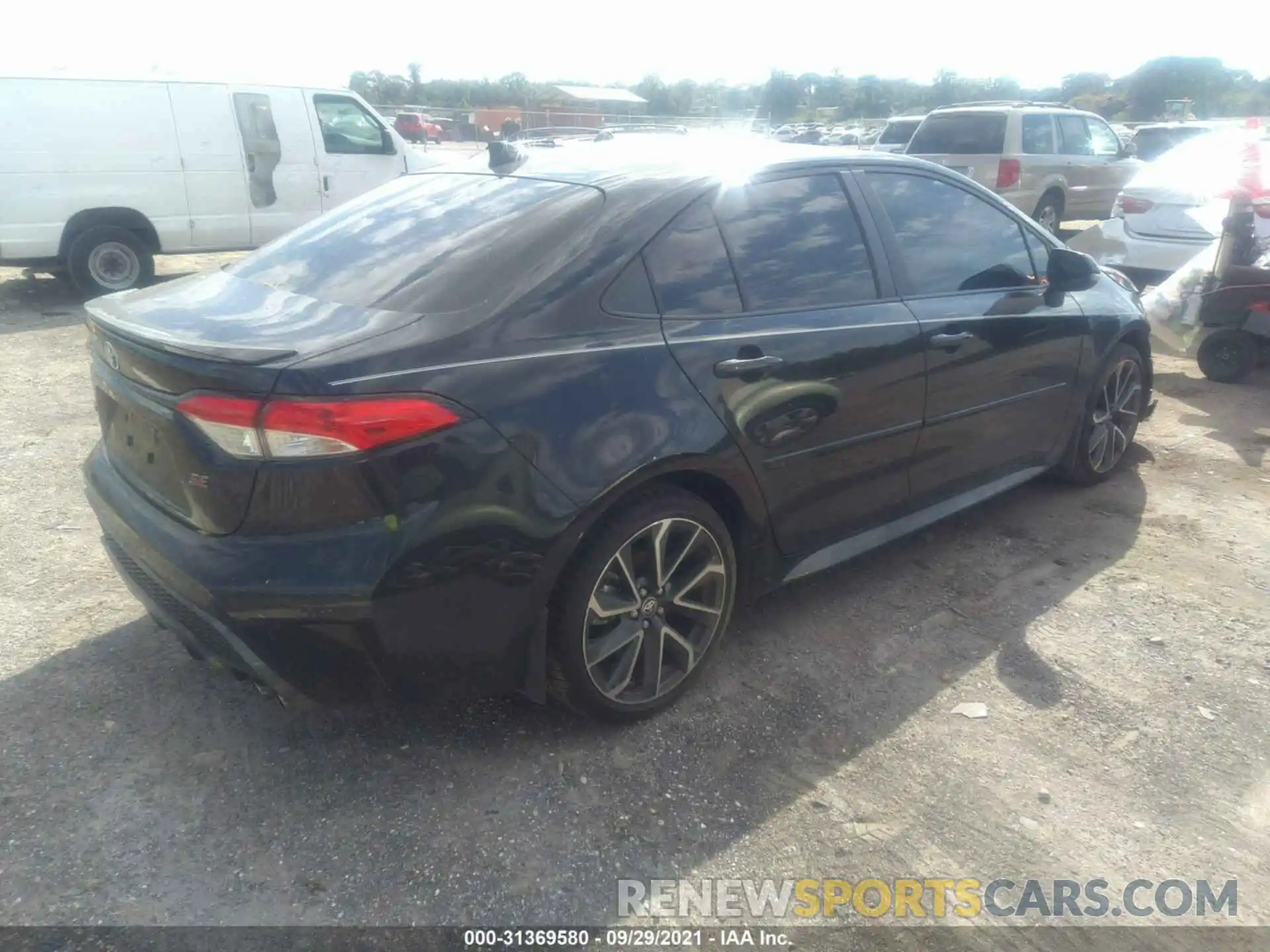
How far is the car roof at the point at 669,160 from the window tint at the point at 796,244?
0.09 metres

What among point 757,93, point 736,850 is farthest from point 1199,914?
point 757,93

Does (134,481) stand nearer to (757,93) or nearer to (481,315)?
(481,315)

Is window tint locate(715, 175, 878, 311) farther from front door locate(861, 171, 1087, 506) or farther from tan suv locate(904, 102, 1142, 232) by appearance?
tan suv locate(904, 102, 1142, 232)

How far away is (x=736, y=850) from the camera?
101 inches

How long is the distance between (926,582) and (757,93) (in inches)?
2057

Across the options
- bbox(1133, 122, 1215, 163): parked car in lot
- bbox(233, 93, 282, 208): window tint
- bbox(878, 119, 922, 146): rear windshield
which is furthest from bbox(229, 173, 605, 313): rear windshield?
bbox(1133, 122, 1215, 163): parked car in lot

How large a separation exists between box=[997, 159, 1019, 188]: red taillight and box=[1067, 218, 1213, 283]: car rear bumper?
4.02 metres

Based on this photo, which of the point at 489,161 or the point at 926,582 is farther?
the point at 926,582

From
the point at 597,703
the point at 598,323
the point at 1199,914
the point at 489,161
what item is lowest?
the point at 1199,914

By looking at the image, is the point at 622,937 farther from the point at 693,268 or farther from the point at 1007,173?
the point at 1007,173

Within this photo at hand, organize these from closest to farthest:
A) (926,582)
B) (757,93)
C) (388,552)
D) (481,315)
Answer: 1. (388,552)
2. (481,315)
3. (926,582)
4. (757,93)

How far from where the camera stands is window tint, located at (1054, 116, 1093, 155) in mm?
13266

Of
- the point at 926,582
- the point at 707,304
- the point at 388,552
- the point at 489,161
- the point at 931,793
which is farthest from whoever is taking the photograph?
the point at 926,582

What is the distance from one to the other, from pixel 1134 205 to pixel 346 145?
7.63 meters
